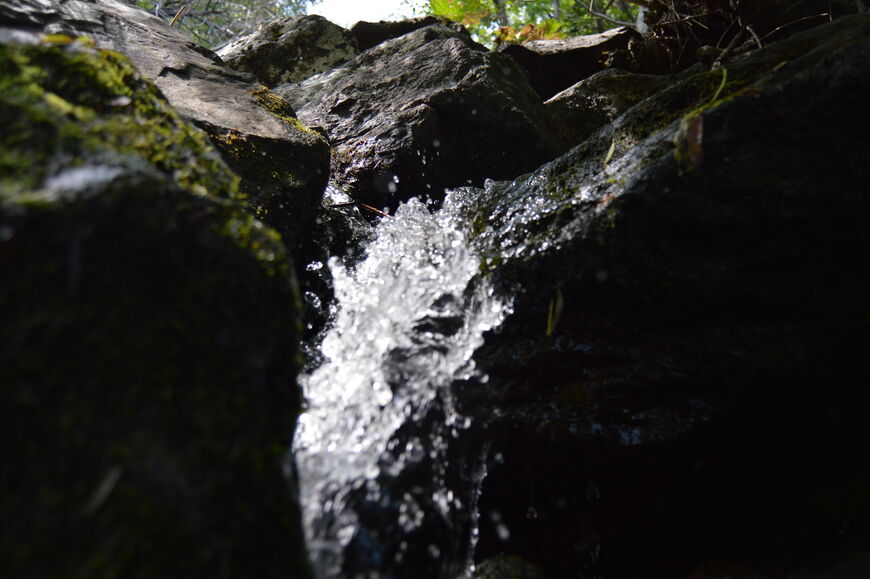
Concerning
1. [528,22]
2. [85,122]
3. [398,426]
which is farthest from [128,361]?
[528,22]

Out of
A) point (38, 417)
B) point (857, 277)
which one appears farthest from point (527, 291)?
point (38, 417)

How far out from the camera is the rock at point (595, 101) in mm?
4551

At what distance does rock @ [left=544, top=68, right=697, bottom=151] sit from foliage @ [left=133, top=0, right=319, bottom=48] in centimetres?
676

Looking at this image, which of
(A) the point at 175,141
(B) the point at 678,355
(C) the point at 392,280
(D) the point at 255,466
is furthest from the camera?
(C) the point at 392,280

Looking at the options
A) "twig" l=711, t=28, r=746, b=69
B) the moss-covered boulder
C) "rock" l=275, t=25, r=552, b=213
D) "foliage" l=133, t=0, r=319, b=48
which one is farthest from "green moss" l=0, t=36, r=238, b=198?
"foliage" l=133, t=0, r=319, b=48

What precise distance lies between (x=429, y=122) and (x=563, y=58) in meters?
2.48

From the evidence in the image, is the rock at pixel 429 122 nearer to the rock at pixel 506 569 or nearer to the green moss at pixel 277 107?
the green moss at pixel 277 107

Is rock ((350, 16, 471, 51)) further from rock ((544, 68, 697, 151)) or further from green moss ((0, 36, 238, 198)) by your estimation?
green moss ((0, 36, 238, 198))

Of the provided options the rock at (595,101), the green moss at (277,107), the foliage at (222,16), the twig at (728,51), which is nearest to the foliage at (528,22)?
the rock at (595,101)

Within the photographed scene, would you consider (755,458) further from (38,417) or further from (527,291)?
(38,417)

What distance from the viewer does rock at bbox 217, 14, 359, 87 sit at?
18.5 feet

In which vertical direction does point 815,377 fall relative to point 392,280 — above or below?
below

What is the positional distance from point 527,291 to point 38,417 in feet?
6.22

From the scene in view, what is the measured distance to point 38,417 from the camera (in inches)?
38.1
